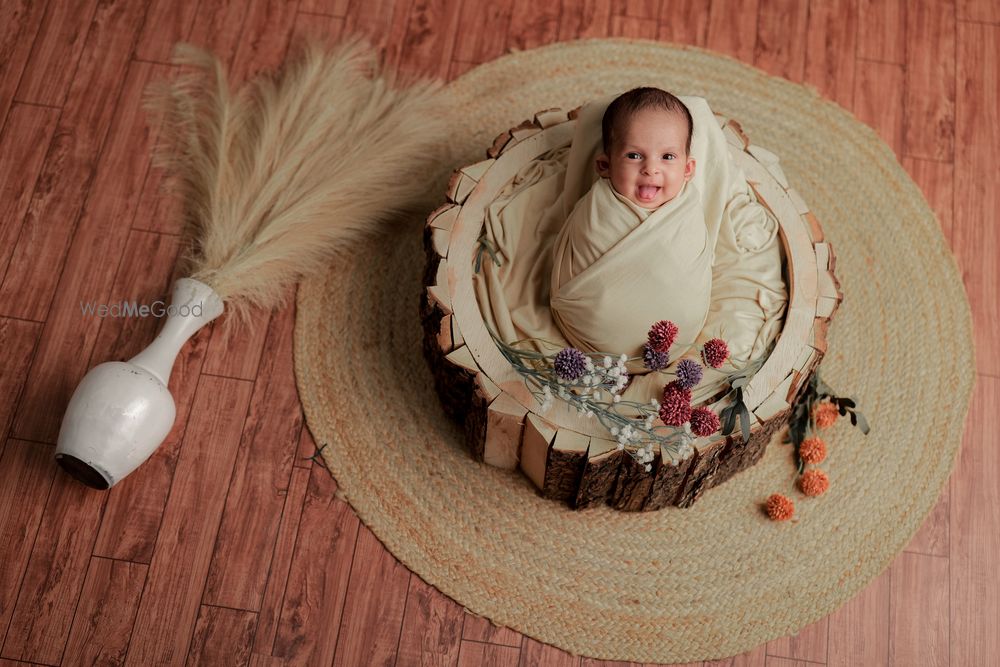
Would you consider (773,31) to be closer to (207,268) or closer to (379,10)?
(379,10)

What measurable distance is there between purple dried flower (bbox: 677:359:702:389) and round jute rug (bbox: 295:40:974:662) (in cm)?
40

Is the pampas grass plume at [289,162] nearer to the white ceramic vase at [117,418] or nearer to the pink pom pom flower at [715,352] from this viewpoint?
the white ceramic vase at [117,418]

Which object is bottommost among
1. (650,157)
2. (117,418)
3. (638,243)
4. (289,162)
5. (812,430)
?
(117,418)

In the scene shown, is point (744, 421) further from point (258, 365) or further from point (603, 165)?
point (258, 365)

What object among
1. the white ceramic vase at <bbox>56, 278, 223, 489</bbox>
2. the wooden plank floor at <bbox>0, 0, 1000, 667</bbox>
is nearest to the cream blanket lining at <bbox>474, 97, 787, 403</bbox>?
the wooden plank floor at <bbox>0, 0, 1000, 667</bbox>

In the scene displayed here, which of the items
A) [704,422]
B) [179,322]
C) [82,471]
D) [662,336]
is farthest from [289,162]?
[704,422]

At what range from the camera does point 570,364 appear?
144 cm

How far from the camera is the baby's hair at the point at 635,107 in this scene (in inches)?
61.4

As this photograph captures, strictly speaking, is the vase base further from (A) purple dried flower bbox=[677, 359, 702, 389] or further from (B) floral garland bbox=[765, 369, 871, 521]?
(B) floral garland bbox=[765, 369, 871, 521]

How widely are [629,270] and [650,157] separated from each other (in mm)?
199

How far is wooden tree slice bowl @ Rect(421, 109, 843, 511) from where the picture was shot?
1481 millimetres

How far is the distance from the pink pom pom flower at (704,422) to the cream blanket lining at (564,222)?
166mm

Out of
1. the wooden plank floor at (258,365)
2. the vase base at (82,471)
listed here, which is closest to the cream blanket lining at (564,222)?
the wooden plank floor at (258,365)

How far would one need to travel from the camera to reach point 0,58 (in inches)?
83.8
